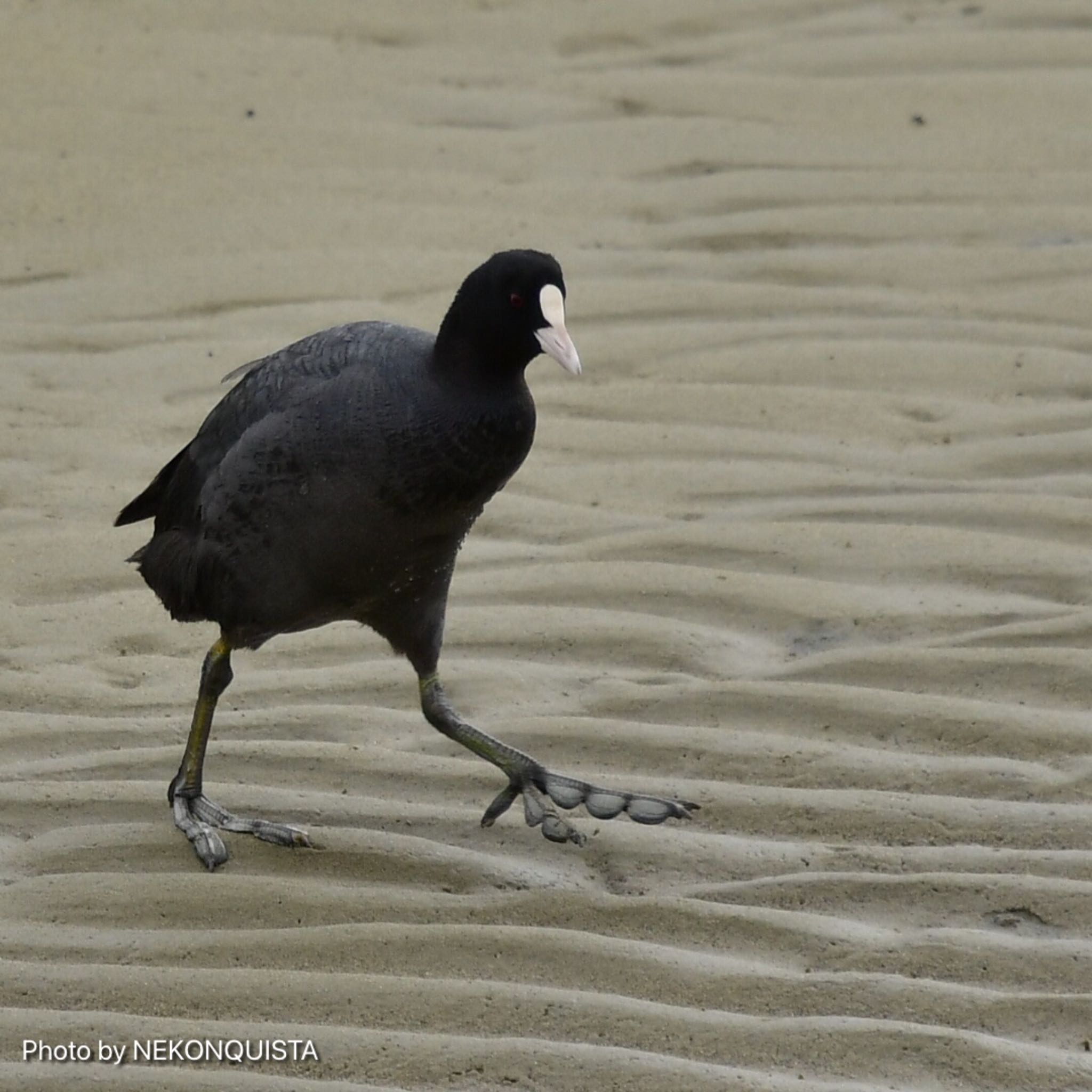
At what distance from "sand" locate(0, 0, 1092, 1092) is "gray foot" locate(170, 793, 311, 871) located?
0.04m

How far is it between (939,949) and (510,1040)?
83 cm

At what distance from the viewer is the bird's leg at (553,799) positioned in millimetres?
4043

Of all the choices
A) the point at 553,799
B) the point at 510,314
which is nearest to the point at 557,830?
the point at 553,799

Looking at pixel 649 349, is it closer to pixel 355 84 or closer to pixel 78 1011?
pixel 355 84

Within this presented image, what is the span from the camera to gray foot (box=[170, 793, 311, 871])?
4.02 m

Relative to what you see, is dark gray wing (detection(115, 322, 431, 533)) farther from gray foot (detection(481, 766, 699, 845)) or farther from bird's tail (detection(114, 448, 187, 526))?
gray foot (detection(481, 766, 699, 845))

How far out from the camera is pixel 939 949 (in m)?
3.66

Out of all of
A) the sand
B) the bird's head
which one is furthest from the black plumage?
the sand

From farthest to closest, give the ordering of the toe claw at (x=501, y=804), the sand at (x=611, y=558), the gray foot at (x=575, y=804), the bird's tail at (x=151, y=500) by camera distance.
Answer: the bird's tail at (x=151, y=500) → the toe claw at (x=501, y=804) → the gray foot at (x=575, y=804) → the sand at (x=611, y=558)

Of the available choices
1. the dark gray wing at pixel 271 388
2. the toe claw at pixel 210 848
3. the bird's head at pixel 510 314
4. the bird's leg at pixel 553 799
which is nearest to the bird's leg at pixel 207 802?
the toe claw at pixel 210 848

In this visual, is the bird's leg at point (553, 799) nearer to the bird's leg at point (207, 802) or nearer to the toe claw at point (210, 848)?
the bird's leg at point (207, 802)

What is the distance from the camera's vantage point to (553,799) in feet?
13.5

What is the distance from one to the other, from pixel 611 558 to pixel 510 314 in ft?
4.35

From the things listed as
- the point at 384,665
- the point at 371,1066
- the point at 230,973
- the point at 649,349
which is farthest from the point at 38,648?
the point at 649,349
